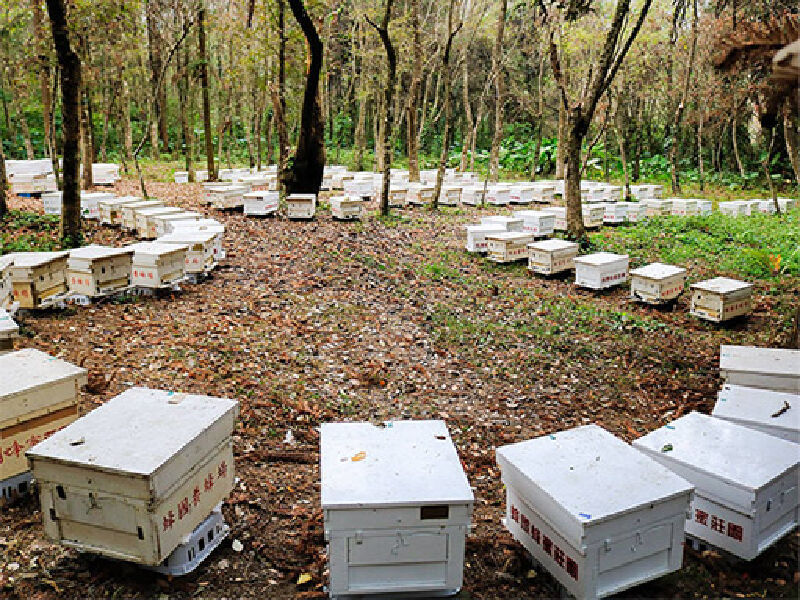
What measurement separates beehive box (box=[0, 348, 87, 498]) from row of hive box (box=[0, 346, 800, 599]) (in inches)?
0.5

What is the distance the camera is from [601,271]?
11.5 metres

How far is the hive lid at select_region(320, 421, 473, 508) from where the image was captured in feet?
11.4

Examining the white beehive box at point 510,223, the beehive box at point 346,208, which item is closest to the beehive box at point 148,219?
the beehive box at point 346,208

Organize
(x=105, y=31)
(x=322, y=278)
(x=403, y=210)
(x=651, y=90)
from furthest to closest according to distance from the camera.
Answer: (x=651, y=90)
(x=403, y=210)
(x=105, y=31)
(x=322, y=278)

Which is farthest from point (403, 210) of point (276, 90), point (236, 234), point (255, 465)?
point (255, 465)

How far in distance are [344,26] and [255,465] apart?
31.6 m

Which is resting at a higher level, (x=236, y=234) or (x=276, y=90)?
(x=276, y=90)

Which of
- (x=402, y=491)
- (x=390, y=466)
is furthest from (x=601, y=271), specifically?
(x=402, y=491)

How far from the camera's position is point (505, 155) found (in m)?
37.7

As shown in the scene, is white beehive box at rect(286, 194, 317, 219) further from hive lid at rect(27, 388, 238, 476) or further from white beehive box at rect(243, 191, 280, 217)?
hive lid at rect(27, 388, 238, 476)

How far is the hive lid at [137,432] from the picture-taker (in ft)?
11.3

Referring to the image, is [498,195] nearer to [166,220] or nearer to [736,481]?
[166,220]

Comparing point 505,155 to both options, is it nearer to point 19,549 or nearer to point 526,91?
point 526,91

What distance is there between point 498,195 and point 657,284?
Result: 10.2 meters
